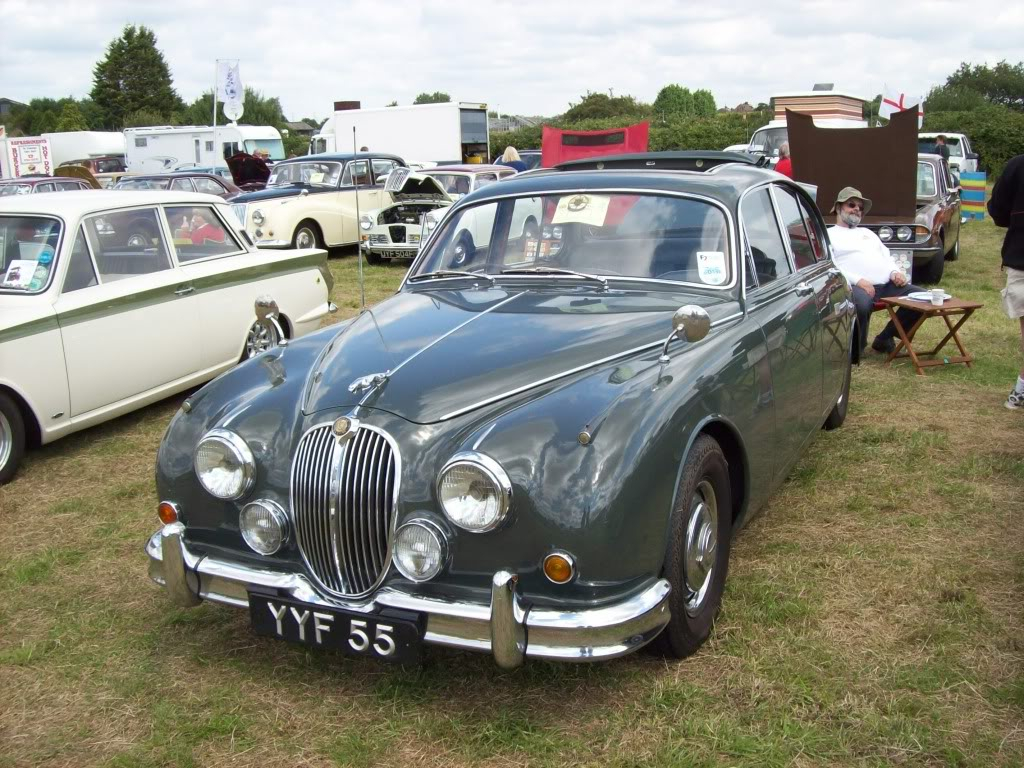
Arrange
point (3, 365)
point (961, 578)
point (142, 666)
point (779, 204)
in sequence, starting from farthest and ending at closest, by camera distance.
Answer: point (3, 365)
point (779, 204)
point (961, 578)
point (142, 666)

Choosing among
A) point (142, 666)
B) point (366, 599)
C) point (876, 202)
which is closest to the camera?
point (366, 599)

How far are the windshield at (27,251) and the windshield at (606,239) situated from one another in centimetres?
289

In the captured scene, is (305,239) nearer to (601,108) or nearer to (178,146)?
(178,146)

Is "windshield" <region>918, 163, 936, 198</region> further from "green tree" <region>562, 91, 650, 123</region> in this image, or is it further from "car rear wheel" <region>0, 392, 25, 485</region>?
"green tree" <region>562, 91, 650, 123</region>

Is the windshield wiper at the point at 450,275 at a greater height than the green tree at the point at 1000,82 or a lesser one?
lesser

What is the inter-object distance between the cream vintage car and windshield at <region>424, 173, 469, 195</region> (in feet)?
29.0

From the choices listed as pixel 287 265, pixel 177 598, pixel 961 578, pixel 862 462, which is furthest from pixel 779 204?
pixel 287 265

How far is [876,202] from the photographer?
11.0 meters

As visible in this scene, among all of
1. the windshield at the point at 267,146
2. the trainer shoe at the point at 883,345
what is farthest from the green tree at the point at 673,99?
the trainer shoe at the point at 883,345

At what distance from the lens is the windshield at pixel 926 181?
40.0 ft

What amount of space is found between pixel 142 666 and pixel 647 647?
186 centimetres

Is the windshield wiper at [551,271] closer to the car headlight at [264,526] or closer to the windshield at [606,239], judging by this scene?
the windshield at [606,239]

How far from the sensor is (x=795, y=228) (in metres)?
5.22

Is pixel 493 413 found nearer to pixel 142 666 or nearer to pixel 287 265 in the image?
pixel 142 666
